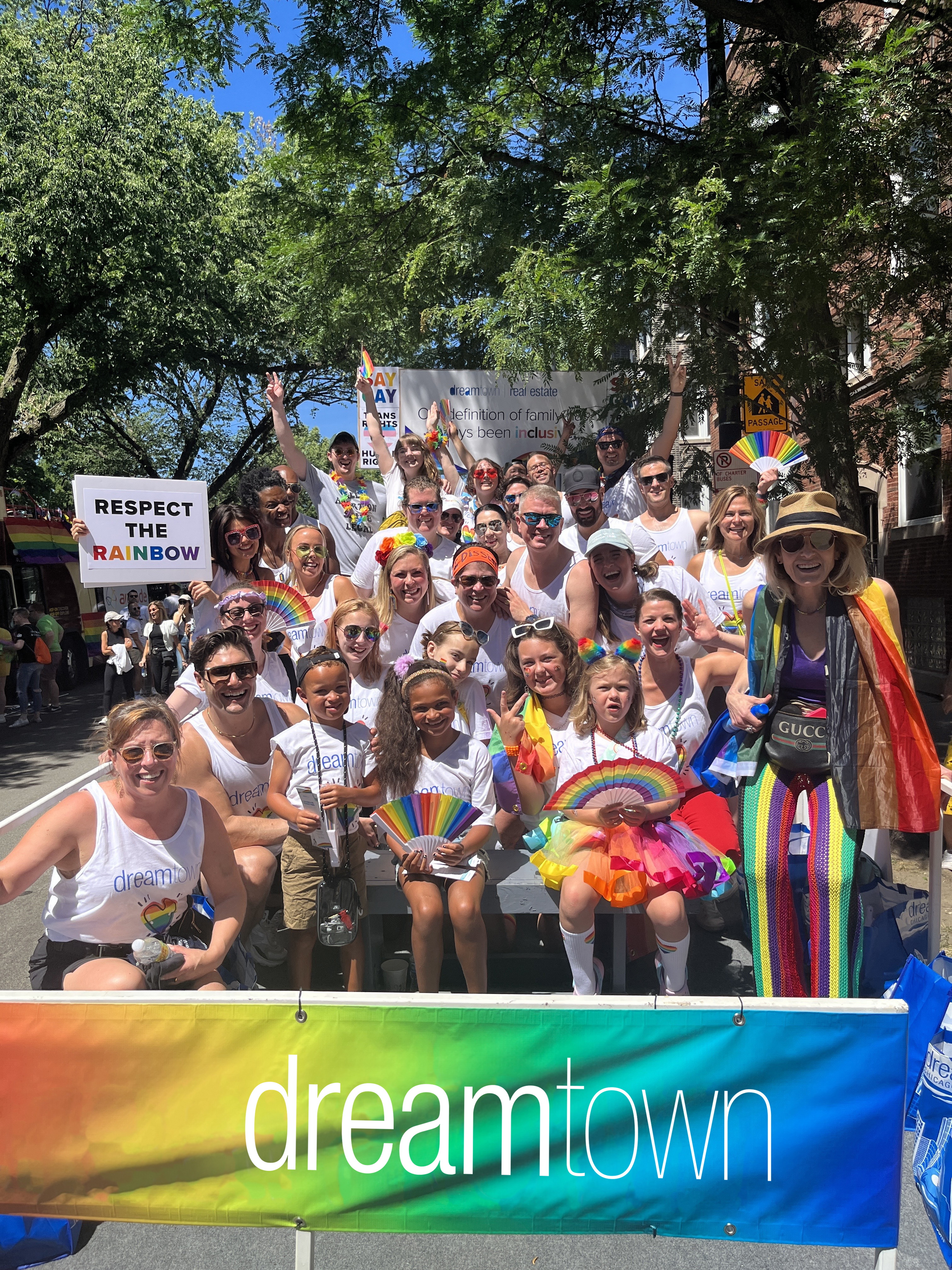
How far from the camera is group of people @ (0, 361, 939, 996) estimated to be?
334 centimetres

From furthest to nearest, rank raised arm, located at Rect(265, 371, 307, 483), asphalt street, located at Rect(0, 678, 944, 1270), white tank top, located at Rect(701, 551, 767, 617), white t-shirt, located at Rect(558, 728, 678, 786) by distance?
raised arm, located at Rect(265, 371, 307, 483) < white tank top, located at Rect(701, 551, 767, 617) < white t-shirt, located at Rect(558, 728, 678, 786) < asphalt street, located at Rect(0, 678, 944, 1270)

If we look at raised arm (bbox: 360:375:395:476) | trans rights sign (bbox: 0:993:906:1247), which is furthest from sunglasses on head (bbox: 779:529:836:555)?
raised arm (bbox: 360:375:395:476)

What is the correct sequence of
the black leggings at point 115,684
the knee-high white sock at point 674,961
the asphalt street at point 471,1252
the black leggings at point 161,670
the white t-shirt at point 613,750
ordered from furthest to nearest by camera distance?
the black leggings at point 161,670 < the black leggings at point 115,684 < the white t-shirt at point 613,750 < the knee-high white sock at point 674,961 < the asphalt street at point 471,1252

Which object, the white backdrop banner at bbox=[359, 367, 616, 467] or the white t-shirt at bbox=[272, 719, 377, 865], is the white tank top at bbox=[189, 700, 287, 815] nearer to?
the white t-shirt at bbox=[272, 719, 377, 865]

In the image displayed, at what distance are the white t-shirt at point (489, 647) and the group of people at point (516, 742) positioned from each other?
1 cm

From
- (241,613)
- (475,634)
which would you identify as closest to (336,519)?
(241,613)

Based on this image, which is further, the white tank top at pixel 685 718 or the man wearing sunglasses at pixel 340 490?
the man wearing sunglasses at pixel 340 490

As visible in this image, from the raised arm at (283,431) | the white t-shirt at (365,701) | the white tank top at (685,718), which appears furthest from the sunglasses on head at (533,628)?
the raised arm at (283,431)

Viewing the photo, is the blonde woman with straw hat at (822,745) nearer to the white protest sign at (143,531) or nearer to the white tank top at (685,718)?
the white tank top at (685,718)

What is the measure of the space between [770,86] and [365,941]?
6180 mm

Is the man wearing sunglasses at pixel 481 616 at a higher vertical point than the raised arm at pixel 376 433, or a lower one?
lower

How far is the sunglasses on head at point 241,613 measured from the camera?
481cm

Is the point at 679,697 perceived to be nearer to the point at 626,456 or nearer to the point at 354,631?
the point at 354,631

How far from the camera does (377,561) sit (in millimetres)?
5824
